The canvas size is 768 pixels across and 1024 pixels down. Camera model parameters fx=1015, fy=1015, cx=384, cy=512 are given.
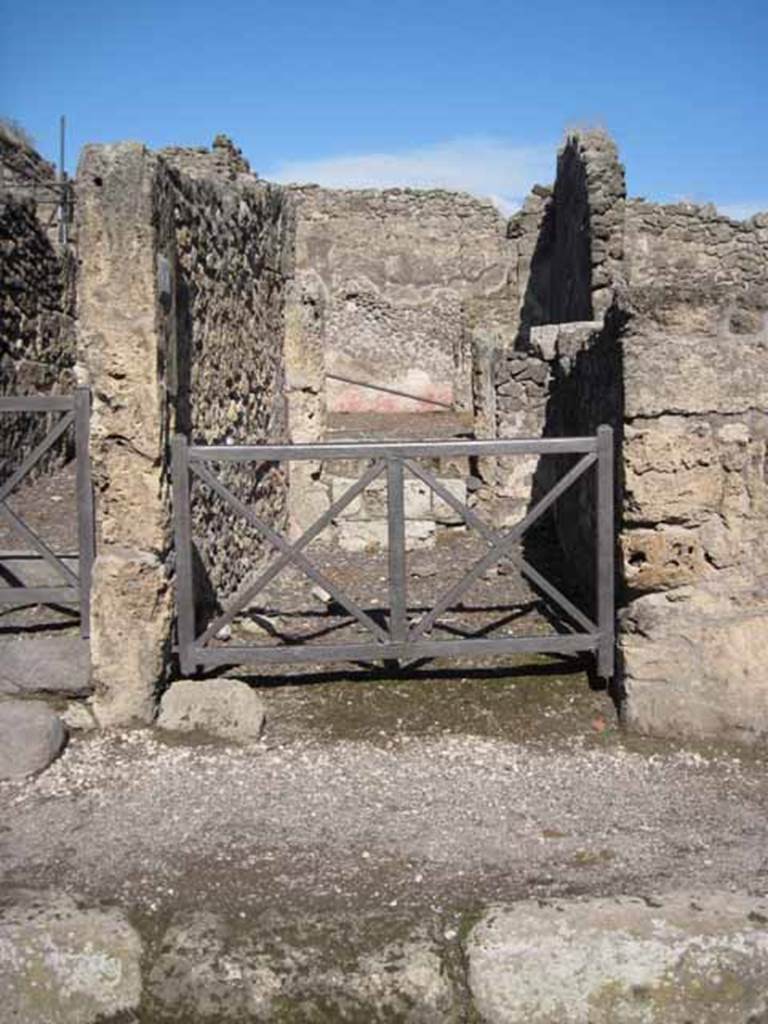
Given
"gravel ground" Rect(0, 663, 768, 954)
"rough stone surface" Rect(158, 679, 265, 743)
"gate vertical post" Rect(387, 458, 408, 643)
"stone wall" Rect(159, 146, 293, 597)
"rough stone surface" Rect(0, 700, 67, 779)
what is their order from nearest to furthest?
"gravel ground" Rect(0, 663, 768, 954) → "rough stone surface" Rect(0, 700, 67, 779) → "rough stone surface" Rect(158, 679, 265, 743) → "gate vertical post" Rect(387, 458, 408, 643) → "stone wall" Rect(159, 146, 293, 597)

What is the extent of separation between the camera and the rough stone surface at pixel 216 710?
418 centimetres

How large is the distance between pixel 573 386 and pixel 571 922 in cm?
451

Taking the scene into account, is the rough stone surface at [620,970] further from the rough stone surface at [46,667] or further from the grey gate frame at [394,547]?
the rough stone surface at [46,667]

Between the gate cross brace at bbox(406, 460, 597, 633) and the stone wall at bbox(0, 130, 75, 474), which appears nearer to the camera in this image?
the gate cross brace at bbox(406, 460, 597, 633)

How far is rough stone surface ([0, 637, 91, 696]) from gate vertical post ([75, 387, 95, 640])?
0.14 m

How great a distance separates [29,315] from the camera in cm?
1031

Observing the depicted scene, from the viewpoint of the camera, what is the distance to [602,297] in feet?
38.0

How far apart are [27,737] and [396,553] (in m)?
1.68

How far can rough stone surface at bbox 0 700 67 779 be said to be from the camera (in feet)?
12.8

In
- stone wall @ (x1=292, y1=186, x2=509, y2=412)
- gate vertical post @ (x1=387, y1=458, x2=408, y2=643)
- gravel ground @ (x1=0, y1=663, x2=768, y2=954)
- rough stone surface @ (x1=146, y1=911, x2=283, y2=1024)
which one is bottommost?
rough stone surface @ (x1=146, y1=911, x2=283, y2=1024)

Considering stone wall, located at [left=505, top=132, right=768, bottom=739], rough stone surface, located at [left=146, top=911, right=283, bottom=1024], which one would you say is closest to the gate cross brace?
stone wall, located at [left=505, top=132, right=768, bottom=739]

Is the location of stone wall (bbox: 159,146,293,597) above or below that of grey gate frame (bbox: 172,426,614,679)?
above

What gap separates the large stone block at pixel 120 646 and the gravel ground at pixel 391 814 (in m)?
0.13

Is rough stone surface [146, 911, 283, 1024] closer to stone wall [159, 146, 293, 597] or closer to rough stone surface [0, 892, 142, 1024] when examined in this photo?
rough stone surface [0, 892, 142, 1024]
